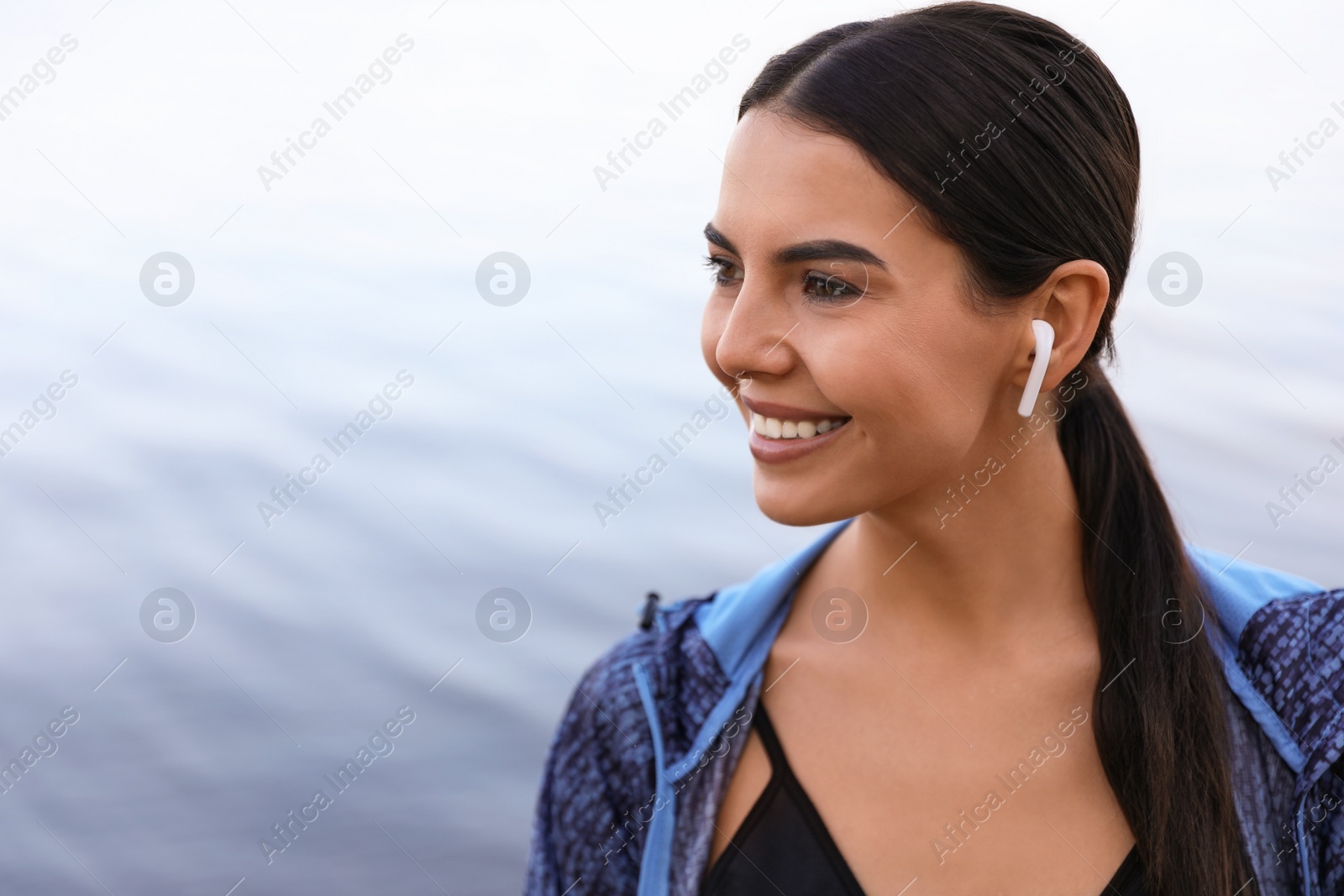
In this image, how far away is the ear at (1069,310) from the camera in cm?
140

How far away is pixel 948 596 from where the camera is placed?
5.22ft

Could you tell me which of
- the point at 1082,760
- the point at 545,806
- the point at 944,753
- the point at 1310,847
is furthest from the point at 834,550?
the point at 1310,847

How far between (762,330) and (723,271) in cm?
15

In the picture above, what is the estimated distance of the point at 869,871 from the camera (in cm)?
146

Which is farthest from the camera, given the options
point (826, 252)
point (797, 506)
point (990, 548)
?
point (990, 548)

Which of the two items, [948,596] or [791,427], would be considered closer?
[791,427]

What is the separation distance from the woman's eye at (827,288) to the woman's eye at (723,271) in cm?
12

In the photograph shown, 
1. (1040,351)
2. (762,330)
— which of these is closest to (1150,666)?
(1040,351)

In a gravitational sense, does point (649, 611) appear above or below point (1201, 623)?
below

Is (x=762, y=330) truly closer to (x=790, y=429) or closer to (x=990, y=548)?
(x=790, y=429)

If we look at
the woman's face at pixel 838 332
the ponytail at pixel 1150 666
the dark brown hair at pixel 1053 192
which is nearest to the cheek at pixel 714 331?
the woman's face at pixel 838 332

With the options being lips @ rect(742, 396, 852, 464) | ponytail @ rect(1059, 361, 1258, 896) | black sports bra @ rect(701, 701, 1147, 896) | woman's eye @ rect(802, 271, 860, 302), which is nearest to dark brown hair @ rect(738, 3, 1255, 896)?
ponytail @ rect(1059, 361, 1258, 896)

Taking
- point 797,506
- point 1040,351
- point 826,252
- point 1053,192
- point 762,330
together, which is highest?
point 1053,192

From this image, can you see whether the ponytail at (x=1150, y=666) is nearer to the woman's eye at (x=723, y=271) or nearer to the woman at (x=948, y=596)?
the woman at (x=948, y=596)
